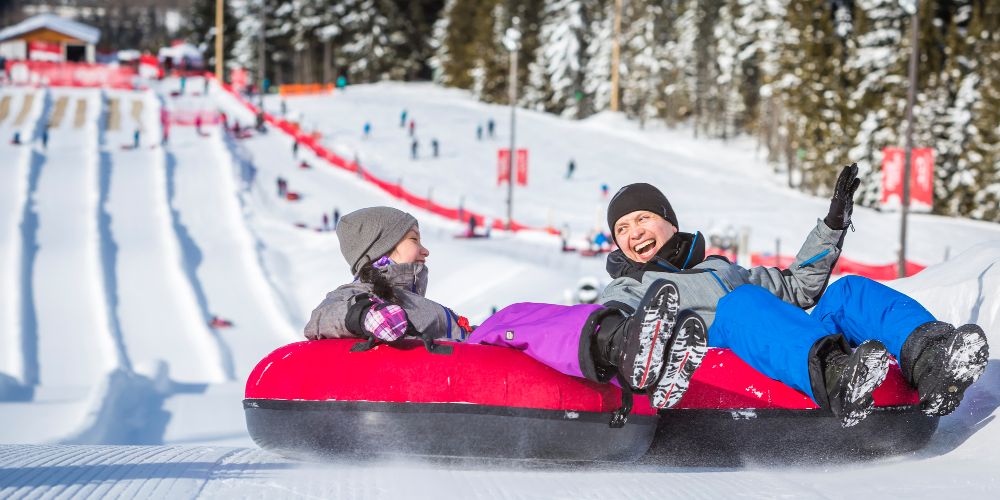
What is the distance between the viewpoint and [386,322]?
4.25m

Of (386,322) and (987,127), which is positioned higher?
(987,127)

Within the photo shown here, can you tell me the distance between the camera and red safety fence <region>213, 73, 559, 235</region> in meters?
29.8

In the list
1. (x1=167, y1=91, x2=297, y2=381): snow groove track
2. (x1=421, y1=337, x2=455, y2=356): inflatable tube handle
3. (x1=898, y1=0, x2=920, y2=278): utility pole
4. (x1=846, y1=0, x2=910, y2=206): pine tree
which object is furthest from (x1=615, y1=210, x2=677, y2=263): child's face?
(x1=846, y1=0, x2=910, y2=206): pine tree

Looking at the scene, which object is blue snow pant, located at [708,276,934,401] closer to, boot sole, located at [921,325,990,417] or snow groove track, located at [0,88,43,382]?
boot sole, located at [921,325,990,417]

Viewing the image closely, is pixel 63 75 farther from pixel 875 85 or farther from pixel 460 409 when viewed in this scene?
pixel 460 409

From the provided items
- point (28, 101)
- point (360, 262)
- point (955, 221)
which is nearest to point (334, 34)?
point (28, 101)

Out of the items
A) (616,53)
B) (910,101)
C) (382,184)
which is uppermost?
(616,53)

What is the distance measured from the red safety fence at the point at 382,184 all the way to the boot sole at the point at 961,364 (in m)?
22.4

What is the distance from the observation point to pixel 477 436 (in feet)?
14.0

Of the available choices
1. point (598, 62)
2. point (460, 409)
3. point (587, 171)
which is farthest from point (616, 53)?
point (460, 409)

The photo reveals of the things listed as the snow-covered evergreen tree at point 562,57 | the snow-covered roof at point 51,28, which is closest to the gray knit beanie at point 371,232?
the snow-covered evergreen tree at point 562,57

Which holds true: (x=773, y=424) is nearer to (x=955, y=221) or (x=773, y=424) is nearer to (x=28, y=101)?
(x=955, y=221)

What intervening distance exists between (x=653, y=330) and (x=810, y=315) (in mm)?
1174

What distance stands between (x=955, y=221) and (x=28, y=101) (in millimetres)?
35740
